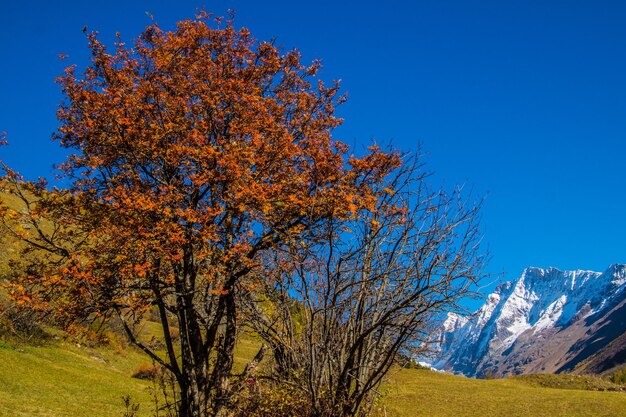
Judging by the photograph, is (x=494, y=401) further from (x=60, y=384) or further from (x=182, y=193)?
(x=182, y=193)

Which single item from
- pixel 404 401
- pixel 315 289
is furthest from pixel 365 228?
pixel 404 401

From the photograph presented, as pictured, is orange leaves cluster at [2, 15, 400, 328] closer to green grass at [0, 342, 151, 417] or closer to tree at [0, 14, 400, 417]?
tree at [0, 14, 400, 417]

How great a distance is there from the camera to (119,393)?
25.8m

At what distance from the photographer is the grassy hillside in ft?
68.6

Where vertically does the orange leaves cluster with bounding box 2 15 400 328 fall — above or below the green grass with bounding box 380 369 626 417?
above

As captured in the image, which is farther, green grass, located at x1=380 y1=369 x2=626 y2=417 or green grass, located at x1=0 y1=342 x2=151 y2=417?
green grass, located at x1=380 y1=369 x2=626 y2=417

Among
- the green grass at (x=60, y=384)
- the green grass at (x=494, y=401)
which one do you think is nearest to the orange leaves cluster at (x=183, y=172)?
the green grass at (x=60, y=384)

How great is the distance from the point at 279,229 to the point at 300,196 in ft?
4.58

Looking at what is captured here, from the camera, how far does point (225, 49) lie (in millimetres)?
13484

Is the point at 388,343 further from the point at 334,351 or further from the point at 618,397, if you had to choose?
the point at 618,397

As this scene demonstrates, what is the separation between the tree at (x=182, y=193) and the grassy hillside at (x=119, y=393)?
853 centimetres

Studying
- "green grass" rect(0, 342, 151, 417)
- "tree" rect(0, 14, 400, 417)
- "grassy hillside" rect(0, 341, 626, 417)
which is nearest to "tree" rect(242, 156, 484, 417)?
"tree" rect(0, 14, 400, 417)

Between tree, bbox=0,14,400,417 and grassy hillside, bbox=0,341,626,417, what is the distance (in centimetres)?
853

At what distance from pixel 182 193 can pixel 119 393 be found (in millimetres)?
19224
